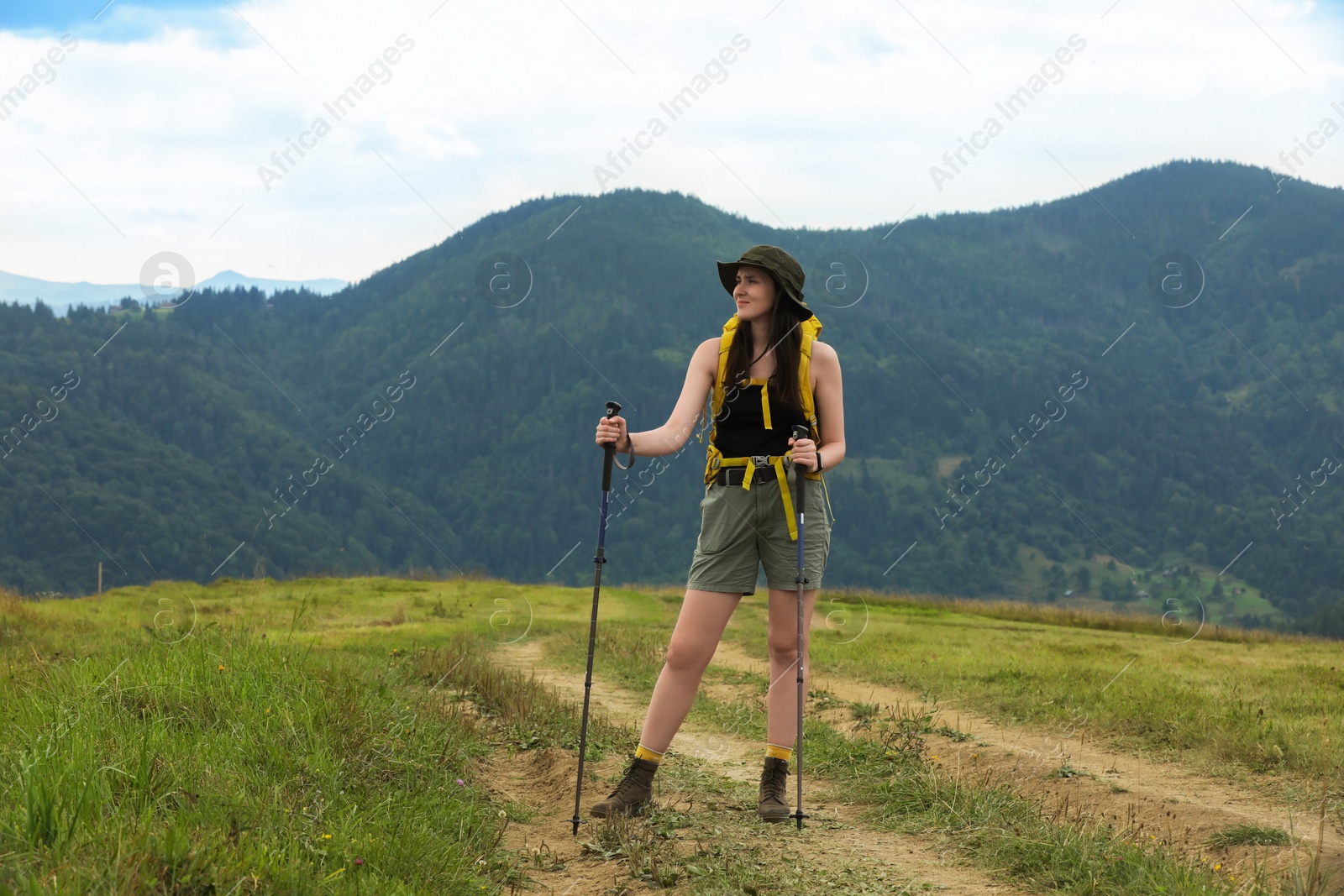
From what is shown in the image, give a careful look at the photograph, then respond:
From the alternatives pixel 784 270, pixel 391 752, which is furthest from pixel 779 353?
pixel 391 752

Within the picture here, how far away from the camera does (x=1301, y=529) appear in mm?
151375

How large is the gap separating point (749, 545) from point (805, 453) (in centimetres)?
54

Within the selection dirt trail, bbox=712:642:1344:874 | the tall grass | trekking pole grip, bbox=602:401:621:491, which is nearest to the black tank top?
trekking pole grip, bbox=602:401:621:491

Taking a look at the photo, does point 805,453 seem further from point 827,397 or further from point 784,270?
point 784,270

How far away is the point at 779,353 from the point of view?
506 centimetres

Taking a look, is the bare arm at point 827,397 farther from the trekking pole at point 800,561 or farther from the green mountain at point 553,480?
the green mountain at point 553,480

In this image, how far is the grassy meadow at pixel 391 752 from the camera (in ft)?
10.3

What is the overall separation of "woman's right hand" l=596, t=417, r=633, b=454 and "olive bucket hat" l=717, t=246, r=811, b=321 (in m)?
0.88

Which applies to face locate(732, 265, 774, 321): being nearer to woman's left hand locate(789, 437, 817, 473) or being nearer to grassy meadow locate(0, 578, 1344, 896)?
woman's left hand locate(789, 437, 817, 473)

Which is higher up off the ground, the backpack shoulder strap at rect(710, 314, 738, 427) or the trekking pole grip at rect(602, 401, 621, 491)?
the backpack shoulder strap at rect(710, 314, 738, 427)

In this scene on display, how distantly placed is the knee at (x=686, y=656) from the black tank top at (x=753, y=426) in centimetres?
95

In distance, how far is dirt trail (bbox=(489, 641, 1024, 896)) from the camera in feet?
13.4

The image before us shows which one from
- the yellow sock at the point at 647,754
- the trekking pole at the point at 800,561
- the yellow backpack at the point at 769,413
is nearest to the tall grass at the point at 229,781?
the yellow sock at the point at 647,754

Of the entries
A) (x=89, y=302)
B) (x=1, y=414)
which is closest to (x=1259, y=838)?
(x=1, y=414)
